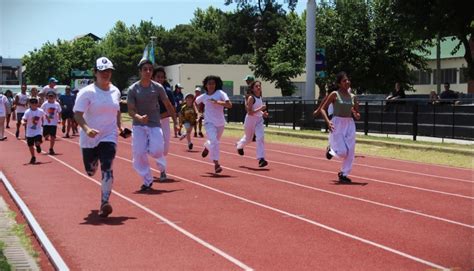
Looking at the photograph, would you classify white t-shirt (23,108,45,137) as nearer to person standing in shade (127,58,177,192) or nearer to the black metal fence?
person standing in shade (127,58,177,192)

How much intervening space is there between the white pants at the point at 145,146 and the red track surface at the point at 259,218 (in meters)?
0.36

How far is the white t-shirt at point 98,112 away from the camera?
27.6 feet

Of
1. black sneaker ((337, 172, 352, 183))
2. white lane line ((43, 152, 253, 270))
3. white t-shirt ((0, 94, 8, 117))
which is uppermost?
white t-shirt ((0, 94, 8, 117))

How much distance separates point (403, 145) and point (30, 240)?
14.3m

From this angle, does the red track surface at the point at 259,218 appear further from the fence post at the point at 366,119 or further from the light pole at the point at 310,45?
the light pole at the point at 310,45

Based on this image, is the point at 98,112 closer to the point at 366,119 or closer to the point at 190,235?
the point at 190,235

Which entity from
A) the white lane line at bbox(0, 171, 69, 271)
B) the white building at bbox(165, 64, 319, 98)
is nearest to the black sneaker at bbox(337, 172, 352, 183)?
the white lane line at bbox(0, 171, 69, 271)

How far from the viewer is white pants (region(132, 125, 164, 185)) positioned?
33.9 feet

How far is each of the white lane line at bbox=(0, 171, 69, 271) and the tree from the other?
22393mm

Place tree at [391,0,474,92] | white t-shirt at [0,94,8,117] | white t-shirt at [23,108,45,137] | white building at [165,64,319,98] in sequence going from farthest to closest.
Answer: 1. white building at [165,64,319,98]
2. tree at [391,0,474,92]
3. white t-shirt at [0,94,8,117]
4. white t-shirt at [23,108,45,137]

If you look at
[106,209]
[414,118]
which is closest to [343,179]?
[106,209]

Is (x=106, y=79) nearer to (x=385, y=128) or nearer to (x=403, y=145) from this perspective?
(x=403, y=145)

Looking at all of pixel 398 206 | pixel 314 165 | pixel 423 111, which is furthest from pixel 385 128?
pixel 398 206

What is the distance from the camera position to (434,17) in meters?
28.6
